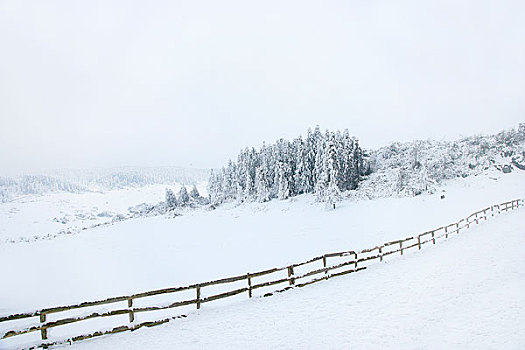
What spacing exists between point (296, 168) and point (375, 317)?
6303cm

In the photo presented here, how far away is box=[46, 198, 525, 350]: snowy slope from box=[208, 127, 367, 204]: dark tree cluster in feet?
132

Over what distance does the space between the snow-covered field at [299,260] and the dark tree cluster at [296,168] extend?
5217 millimetres

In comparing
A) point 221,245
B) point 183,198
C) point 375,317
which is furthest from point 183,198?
point 375,317

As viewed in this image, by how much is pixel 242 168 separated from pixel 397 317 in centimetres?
7263

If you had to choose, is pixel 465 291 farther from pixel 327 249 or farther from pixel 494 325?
pixel 327 249

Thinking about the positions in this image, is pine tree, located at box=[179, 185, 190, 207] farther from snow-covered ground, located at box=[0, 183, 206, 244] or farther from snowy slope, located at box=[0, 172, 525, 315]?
snowy slope, located at box=[0, 172, 525, 315]

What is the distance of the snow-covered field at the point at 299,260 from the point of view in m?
8.22

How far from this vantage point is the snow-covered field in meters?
8.22

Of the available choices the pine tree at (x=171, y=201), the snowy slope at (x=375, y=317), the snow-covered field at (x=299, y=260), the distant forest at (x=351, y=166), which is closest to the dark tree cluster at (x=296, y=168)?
A: the distant forest at (x=351, y=166)

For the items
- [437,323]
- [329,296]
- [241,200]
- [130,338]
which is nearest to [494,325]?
[437,323]

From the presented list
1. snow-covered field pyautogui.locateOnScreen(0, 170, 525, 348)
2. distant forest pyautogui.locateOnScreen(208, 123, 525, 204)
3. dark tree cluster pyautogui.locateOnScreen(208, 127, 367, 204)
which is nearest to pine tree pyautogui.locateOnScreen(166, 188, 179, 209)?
distant forest pyautogui.locateOnScreen(208, 123, 525, 204)

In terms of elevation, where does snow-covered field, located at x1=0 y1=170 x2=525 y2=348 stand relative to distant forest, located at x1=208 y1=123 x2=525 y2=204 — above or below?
below

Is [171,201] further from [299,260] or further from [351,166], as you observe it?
[299,260]

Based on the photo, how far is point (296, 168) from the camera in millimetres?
71125
